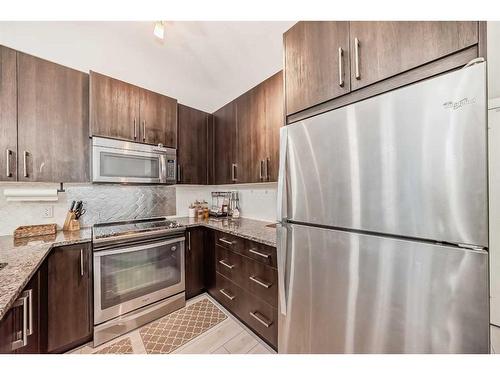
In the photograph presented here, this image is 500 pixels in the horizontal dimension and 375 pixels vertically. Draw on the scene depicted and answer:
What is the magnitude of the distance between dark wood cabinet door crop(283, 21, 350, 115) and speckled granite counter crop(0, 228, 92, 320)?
153cm

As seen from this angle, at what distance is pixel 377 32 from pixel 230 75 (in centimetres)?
187

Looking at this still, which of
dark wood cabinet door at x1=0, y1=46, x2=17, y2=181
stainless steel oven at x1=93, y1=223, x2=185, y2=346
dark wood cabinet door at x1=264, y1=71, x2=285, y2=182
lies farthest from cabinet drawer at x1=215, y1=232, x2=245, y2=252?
dark wood cabinet door at x1=0, y1=46, x2=17, y2=181

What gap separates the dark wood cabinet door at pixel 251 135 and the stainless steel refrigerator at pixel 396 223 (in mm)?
785

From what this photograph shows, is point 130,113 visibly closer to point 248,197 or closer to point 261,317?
point 248,197

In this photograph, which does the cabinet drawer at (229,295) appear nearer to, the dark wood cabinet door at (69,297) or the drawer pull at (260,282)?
the drawer pull at (260,282)

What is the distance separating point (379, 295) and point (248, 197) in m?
1.86

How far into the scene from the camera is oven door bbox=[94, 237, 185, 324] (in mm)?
1552

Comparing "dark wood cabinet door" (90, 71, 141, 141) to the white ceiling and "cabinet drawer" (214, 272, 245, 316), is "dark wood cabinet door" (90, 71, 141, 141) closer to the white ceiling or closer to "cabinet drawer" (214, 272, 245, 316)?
the white ceiling

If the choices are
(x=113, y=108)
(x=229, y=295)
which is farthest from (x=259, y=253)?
(x=113, y=108)

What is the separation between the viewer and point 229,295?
188cm

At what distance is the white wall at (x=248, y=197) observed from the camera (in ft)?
7.41
